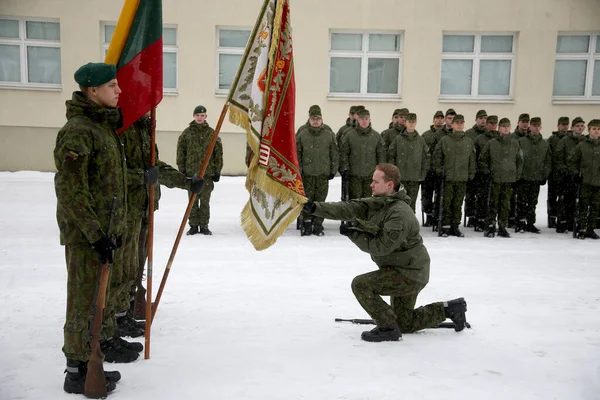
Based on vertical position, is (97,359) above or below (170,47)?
below

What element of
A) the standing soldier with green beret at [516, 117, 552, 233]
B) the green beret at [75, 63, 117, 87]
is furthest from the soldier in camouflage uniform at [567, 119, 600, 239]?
the green beret at [75, 63, 117, 87]

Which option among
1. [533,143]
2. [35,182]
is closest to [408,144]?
[533,143]

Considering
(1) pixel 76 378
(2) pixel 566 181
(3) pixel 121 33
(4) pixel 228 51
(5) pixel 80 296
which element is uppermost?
(4) pixel 228 51

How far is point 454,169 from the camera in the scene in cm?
994

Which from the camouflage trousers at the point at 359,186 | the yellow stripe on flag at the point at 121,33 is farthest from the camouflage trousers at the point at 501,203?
the yellow stripe on flag at the point at 121,33

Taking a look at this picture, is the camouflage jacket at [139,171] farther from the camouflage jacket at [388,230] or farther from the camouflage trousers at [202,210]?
the camouflage trousers at [202,210]

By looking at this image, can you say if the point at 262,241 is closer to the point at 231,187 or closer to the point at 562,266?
the point at 562,266

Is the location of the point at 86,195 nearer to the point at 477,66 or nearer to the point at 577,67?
the point at 477,66

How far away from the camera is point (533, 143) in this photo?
10.7 metres

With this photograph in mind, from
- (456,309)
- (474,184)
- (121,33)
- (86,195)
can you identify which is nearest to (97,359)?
(86,195)

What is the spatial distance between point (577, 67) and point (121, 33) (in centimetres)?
1574

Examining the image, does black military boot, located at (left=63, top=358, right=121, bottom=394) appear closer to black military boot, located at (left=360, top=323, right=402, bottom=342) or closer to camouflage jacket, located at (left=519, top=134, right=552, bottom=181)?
black military boot, located at (left=360, top=323, right=402, bottom=342)

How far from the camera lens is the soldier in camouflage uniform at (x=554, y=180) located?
423 inches

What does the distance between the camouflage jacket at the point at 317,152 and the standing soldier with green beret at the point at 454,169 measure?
191 centimetres
